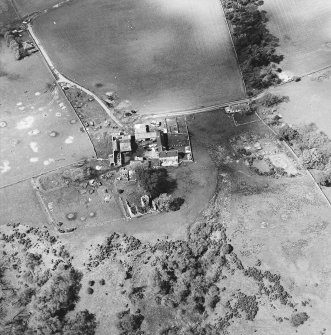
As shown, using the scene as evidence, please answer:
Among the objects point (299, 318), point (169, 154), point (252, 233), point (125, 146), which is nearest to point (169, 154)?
point (169, 154)

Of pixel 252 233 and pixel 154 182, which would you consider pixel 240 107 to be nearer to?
pixel 154 182

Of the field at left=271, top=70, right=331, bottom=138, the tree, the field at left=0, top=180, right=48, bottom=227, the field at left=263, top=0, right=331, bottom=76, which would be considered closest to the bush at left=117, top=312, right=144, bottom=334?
the tree

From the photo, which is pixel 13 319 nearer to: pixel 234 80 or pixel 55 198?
pixel 55 198

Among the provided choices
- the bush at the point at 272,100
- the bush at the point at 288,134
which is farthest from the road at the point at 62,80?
the bush at the point at 288,134

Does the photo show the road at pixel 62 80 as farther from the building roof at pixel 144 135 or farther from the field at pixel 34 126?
the building roof at pixel 144 135

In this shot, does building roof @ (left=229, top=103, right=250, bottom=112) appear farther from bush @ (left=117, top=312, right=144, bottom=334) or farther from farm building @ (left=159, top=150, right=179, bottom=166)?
bush @ (left=117, top=312, right=144, bottom=334)

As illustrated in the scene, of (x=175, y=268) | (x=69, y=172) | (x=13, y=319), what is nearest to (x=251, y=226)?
(x=175, y=268)
